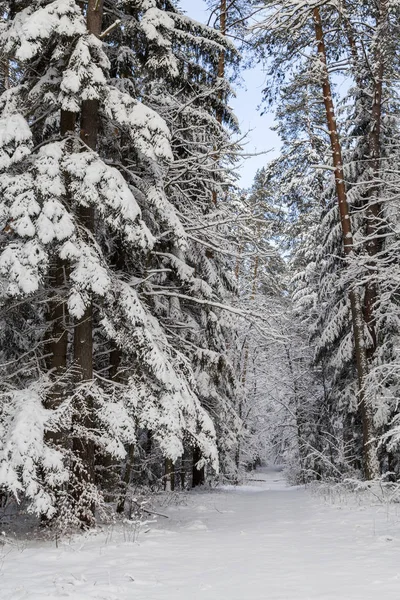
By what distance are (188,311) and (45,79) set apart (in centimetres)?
718

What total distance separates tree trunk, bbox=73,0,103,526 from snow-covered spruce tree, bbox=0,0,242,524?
20 mm

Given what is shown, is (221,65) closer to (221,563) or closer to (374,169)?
(374,169)

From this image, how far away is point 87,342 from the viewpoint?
316 inches

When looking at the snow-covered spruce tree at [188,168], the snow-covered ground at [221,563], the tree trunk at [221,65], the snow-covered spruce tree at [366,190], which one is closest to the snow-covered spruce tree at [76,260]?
the snow-covered spruce tree at [188,168]

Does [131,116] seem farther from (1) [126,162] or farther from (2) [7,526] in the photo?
(2) [7,526]

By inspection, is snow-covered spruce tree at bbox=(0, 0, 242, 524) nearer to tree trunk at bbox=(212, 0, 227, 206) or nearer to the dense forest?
the dense forest

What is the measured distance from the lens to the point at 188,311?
13812 mm

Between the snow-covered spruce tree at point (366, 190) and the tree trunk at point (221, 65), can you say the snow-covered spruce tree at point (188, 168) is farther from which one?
the snow-covered spruce tree at point (366, 190)

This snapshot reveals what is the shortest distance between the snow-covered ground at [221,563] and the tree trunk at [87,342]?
0.79 meters

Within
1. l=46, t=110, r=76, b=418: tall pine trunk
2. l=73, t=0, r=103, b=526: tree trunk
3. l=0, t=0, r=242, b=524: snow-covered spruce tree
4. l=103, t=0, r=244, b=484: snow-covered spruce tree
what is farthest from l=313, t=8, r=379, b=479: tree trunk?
l=46, t=110, r=76, b=418: tall pine trunk

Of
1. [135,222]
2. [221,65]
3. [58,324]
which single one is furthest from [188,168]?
[221,65]

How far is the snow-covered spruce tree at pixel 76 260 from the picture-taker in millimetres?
6715

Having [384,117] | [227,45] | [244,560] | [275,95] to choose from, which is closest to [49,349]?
[244,560]

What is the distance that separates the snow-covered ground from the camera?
4137mm
